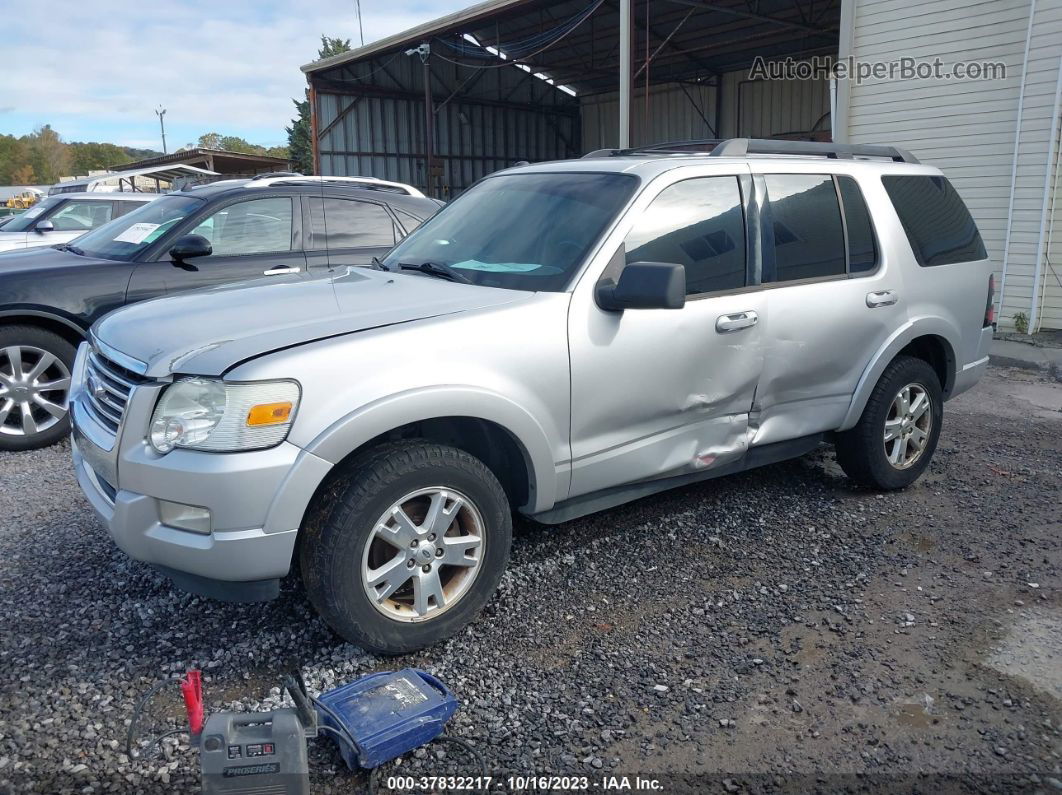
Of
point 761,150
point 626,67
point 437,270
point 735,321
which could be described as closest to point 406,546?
point 437,270

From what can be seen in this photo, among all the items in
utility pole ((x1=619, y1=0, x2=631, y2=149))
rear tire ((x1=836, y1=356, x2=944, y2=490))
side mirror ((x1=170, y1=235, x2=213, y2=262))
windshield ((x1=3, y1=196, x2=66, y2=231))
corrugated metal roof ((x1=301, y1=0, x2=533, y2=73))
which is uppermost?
corrugated metal roof ((x1=301, y1=0, x2=533, y2=73))

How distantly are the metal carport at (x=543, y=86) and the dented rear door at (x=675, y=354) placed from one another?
48.2 feet

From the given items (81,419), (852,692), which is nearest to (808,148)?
(852,692)

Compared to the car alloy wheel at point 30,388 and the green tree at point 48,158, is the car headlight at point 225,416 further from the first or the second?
the green tree at point 48,158

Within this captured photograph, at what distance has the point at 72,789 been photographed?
2.47m

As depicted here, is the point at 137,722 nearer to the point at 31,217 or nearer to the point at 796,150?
the point at 796,150

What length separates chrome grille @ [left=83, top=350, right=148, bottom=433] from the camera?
3.08 meters

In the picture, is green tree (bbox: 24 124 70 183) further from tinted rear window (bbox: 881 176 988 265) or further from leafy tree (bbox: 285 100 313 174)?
tinted rear window (bbox: 881 176 988 265)

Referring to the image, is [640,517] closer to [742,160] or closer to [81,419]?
[742,160]

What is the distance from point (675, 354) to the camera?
3.73 meters

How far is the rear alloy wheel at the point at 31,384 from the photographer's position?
5637 millimetres

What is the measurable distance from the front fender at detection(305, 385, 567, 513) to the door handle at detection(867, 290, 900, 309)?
209 centimetres

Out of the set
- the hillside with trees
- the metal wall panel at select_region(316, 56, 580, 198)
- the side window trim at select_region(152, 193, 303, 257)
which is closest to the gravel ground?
the side window trim at select_region(152, 193, 303, 257)

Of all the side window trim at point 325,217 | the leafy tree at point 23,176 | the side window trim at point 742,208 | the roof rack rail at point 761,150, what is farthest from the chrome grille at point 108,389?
the leafy tree at point 23,176
